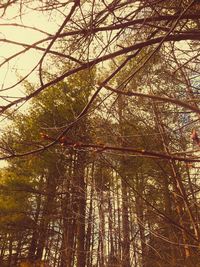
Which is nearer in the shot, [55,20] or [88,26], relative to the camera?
[88,26]

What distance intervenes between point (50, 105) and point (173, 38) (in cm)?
814

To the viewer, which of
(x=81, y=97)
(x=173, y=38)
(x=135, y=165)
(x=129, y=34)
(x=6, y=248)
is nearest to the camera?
(x=173, y=38)

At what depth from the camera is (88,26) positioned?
5.24 feet

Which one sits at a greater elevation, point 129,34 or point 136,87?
point 136,87

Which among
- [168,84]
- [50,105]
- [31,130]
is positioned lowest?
[168,84]

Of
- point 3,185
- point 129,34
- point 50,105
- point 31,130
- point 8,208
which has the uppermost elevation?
point 50,105

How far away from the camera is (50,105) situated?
9.46m

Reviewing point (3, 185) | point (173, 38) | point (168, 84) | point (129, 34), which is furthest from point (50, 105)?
point (173, 38)

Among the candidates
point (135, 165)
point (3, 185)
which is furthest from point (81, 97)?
point (3, 185)

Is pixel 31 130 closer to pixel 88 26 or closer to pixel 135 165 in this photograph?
pixel 135 165

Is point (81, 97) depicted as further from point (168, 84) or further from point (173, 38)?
point (173, 38)

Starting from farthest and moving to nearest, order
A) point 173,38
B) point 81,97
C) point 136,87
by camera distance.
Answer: point 81,97
point 136,87
point 173,38

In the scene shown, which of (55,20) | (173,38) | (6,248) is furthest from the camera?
(6,248)

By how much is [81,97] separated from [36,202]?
4316mm
